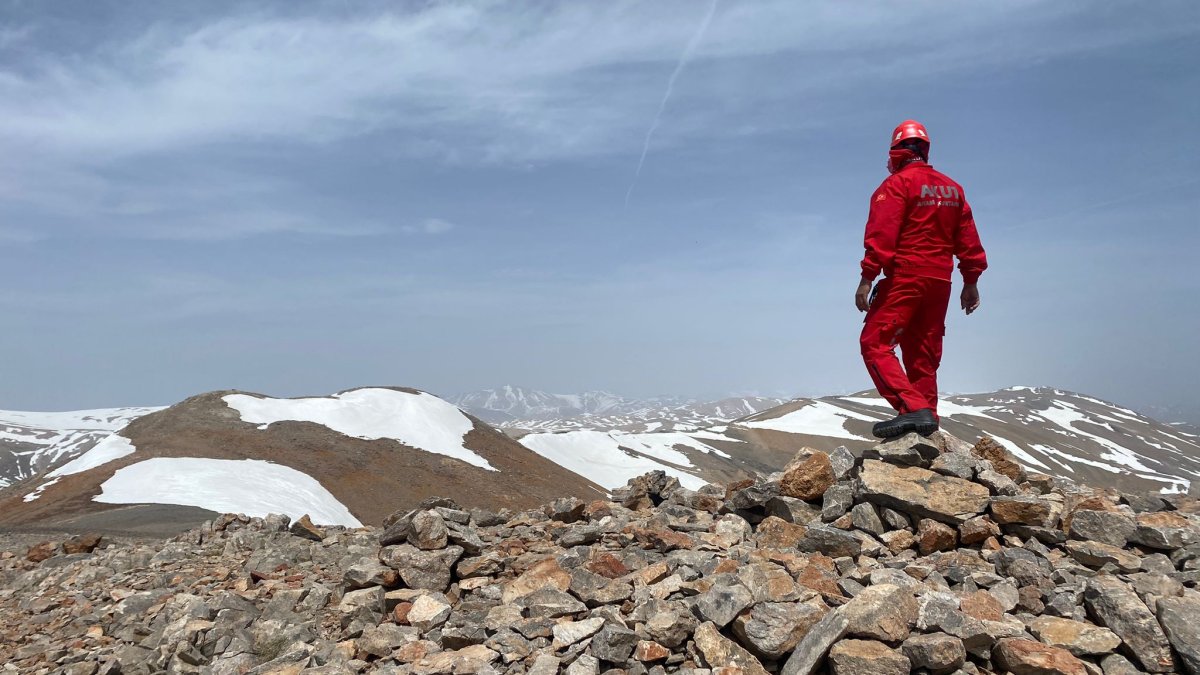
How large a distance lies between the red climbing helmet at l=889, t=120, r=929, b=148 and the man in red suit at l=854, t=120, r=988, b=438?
0.01 m

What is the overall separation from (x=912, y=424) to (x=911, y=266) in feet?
6.40

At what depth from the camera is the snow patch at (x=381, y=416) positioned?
46.7 metres

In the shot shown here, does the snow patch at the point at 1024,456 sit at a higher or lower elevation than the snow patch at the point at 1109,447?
higher

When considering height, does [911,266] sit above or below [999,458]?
above

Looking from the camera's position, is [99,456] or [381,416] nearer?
[99,456]

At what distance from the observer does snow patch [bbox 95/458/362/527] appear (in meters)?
27.0

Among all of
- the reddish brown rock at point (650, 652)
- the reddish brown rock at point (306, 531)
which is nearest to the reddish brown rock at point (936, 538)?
the reddish brown rock at point (650, 652)

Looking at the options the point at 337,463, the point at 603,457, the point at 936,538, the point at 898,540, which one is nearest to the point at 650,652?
the point at 898,540

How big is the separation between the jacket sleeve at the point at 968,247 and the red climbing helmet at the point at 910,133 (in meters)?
0.98

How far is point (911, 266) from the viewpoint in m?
8.50

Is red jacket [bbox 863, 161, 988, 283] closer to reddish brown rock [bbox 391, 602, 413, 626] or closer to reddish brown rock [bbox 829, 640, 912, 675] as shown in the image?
reddish brown rock [bbox 829, 640, 912, 675]

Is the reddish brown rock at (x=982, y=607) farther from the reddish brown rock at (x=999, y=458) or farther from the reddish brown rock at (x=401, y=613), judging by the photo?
the reddish brown rock at (x=401, y=613)

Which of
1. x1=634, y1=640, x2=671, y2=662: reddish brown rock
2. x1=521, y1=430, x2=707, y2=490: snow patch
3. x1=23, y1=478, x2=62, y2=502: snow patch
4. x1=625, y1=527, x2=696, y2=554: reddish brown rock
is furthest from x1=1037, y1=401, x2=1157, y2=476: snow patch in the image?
x1=634, y1=640, x2=671, y2=662: reddish brown rock

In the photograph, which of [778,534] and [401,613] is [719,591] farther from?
[401,613]
